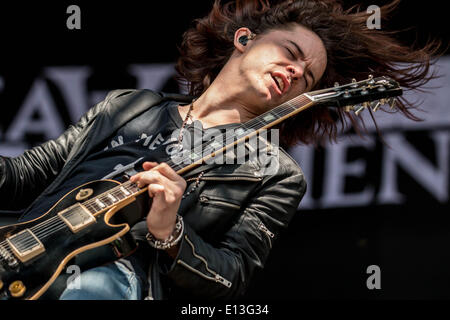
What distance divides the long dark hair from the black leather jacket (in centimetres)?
57

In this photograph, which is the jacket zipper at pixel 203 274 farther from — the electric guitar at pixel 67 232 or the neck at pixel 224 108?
the neck at pixel 224 108

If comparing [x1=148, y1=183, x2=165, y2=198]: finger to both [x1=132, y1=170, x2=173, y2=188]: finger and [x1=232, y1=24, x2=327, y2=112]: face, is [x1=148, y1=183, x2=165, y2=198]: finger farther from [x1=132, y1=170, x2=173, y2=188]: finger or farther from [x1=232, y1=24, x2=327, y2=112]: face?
[x1=232, y1=24, x2=327, y2=112]: face

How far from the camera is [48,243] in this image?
61.0 inches

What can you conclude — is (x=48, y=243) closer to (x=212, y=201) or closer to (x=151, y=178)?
(x=151, y=178)

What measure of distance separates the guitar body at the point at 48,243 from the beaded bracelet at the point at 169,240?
0.08 m

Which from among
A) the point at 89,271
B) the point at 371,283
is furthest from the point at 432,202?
the point at 89,271

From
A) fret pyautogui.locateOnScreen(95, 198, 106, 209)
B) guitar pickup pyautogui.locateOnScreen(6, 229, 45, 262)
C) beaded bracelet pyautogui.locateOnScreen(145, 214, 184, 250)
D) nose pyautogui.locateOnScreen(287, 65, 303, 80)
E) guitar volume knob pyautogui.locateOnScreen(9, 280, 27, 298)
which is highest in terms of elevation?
nose pyautogui.locateOnScreen(287, 65, 303, 80)

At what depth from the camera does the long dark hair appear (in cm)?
260

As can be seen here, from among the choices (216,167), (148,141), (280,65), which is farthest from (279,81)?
(148,141)

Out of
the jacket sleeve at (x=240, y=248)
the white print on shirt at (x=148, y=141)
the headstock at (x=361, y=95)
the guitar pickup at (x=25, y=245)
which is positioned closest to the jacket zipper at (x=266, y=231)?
the jacket sleeve at (x=240, y=248)

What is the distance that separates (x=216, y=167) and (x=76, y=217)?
0.63 m

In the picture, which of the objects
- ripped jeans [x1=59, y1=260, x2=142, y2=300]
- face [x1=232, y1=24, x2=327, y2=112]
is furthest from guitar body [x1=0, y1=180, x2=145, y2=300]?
face [x1=232, y1=24, x2=327, y2=112]

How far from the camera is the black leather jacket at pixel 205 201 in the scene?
1777mm
